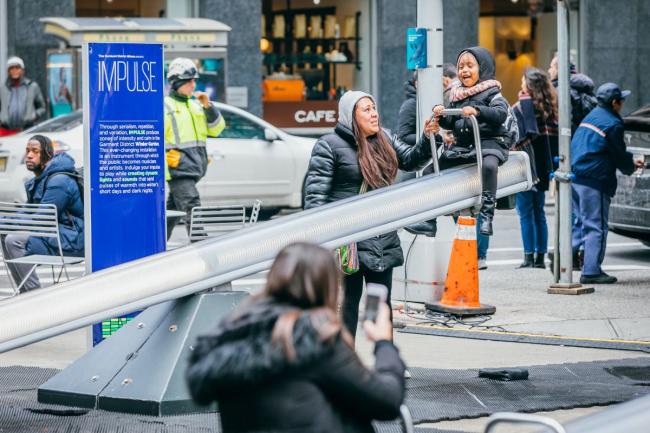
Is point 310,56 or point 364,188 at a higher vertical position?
point 310,56

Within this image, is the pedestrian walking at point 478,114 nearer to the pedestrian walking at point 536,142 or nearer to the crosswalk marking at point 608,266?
the pedestrian walking at point 536,142

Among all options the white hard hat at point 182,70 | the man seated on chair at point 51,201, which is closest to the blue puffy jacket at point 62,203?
the man seated on chair at point 51,201

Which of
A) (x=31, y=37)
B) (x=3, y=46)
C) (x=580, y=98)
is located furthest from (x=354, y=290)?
(x=31, y=37)

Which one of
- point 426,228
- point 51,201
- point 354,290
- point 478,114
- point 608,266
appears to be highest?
point 478,114

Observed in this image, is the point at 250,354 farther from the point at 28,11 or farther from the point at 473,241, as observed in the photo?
the point at 28,11

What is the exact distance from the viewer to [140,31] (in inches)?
807

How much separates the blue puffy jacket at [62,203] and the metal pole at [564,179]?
4022 mm

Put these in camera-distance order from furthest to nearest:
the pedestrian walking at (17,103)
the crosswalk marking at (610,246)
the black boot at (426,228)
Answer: the pedestrian walking at (17,103), the crosswalk marking at (610,246), the black boot at (426,228)

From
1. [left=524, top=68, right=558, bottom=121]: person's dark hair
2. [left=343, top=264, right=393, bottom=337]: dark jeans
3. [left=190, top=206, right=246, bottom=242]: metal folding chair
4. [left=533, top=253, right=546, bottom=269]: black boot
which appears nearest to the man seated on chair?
[left=190, top=206, right=246, bottom=242]: metal folding chair

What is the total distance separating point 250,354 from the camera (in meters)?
3.88

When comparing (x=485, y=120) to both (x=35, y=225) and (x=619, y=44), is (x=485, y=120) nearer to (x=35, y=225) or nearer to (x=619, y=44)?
(x=35, y=225)

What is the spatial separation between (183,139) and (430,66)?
2.81 meters

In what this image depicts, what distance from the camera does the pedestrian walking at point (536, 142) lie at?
13.3 m

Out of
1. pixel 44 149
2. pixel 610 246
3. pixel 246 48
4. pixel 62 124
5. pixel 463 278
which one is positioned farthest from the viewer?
pixel 246 48
